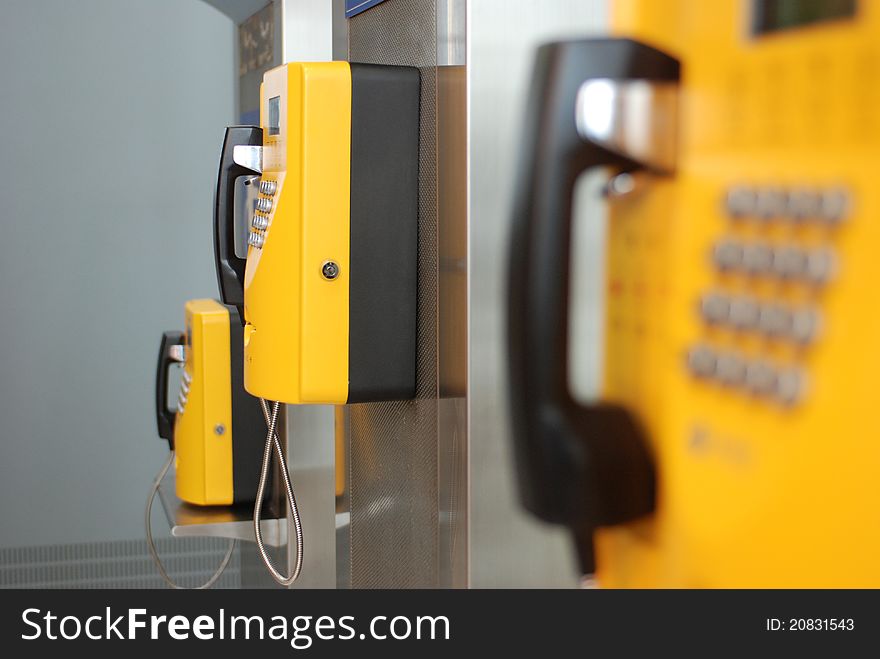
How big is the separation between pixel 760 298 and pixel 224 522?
1316 millimetres

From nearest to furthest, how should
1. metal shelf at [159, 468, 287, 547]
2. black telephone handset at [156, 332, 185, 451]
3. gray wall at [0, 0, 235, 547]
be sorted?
1. metal shelf at [159, 468, 287, 547]
2. black telephone handset at [156, 332, 185, 451]
3. gray wall at [0, 0, 235, 547]

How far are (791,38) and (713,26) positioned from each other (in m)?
0.07

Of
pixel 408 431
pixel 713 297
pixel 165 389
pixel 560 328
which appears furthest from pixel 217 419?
pixel 713 297

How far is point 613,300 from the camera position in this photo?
826 millimetres

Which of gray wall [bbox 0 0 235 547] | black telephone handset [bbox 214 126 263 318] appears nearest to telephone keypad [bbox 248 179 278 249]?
black telephone handset [bbox 214 126 263 318]

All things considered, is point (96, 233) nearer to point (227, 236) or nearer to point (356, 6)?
point (227, 236)

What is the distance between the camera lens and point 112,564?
2730mm

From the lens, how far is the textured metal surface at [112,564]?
2.66m

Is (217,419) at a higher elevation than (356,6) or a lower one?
lower

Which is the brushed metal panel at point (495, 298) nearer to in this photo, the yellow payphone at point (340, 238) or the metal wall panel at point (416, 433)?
the metal wall panel at point (416, 433)

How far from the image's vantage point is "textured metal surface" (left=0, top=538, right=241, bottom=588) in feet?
8.72

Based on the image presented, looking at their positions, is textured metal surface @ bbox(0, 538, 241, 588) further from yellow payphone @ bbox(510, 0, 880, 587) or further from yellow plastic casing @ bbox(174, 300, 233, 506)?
yellow payphone @ bbox(510, 0, 880, 587)

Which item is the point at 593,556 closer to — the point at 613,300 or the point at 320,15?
the point at 613,300
